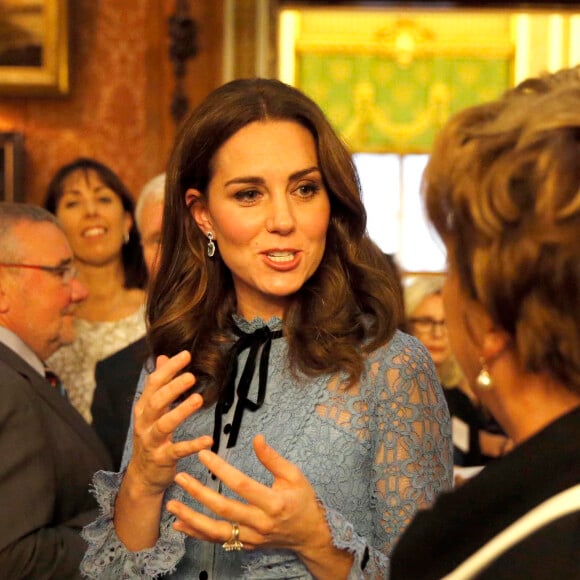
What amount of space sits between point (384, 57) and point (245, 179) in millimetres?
12914

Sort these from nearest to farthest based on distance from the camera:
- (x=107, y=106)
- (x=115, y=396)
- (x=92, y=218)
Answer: (x=115, y=396)
(x=92, y=218)
(x=107, y=106)

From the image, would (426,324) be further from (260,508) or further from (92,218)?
(260,508)

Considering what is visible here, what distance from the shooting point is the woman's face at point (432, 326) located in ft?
17.8

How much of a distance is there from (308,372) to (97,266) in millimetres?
2718

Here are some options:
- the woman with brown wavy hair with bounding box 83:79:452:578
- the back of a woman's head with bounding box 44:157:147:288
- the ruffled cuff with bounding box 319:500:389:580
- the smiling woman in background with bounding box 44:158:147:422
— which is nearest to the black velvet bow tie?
the woman with brown wavy hair with bounding box 83:79:452:578

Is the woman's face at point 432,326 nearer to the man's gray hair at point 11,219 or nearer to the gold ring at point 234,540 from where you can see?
the man's gray hair at point 11,219

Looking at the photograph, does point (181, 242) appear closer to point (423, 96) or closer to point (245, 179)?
point (245, 179)

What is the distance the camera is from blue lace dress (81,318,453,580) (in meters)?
2.34

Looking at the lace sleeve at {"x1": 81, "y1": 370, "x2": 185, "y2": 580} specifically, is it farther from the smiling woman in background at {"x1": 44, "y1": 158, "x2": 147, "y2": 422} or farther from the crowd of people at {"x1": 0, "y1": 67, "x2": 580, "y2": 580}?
the smiling woman in background at {"x1": 44, "y1": 158, "x2": 147, "y2": 422}

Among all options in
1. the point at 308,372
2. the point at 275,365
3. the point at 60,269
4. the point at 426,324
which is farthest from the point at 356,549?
the point at 426,324

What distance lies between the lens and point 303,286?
2670 millimetres

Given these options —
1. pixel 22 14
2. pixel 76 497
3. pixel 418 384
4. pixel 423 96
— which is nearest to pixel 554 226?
pixel 418 384

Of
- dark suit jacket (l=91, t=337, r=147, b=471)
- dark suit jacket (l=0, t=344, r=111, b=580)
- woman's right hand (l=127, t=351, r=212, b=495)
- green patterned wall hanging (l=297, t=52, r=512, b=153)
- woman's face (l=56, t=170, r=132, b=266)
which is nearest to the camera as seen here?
woman's right hand (l=127, t=351, r=212, b=495)

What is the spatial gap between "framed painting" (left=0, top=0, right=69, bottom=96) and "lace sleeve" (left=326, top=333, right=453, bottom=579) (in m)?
5.33
